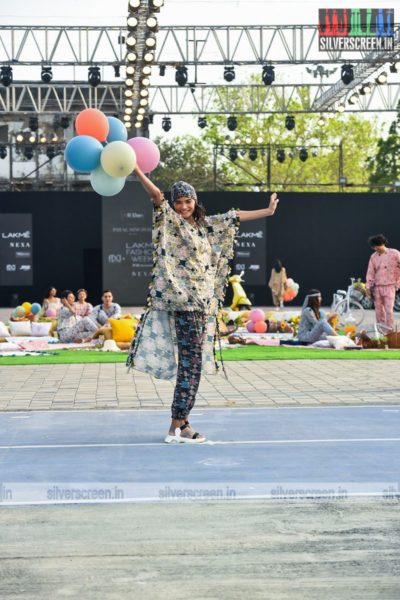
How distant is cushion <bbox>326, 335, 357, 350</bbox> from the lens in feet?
53.8

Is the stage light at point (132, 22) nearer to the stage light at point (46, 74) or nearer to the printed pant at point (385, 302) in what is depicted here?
the stage light at point (46, 74)

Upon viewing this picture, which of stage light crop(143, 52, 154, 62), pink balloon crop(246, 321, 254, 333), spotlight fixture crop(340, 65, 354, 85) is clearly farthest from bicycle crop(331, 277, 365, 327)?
stage light crop(143, 52, 154, 62)

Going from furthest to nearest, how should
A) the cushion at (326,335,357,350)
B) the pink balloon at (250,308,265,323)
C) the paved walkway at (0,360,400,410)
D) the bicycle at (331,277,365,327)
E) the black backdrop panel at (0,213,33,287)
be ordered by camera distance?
1. the black backdrop panel at (0,213,33,287)
2. the bicycle at (331,277,365,327)
3. the pink balloon at (250,308,265,323)
4. the cushion at (326,335,357,350)
5. the paved walkway at (0,360,400,410)

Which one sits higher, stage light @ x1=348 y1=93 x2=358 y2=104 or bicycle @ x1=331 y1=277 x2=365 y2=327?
stage light @ x1=348 y1=93 x2=358 y2=104

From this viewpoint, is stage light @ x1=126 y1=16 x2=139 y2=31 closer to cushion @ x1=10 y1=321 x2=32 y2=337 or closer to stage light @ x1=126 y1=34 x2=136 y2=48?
stage light @ x1=126 y1=34 x2=136 y2=48

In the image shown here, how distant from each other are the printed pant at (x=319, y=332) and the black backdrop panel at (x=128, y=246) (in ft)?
46.3

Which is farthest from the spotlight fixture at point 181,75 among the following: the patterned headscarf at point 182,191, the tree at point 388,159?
the tree at point 388,159

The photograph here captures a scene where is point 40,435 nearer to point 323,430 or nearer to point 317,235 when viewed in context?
point 323,430

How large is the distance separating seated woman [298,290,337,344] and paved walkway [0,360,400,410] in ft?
8.71

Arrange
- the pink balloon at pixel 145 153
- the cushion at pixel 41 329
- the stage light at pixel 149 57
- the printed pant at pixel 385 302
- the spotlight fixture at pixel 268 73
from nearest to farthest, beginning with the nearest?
the pink balloon at pixel 145 153
the printed pant at pixel 385 302
the cushion at pixel 41 329
the stage light at pixel 149 57
the spotlight fixture at pixel 268 73

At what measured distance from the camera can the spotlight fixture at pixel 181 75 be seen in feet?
92.0

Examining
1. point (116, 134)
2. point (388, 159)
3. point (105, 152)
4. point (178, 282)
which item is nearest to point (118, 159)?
point (105, 152)

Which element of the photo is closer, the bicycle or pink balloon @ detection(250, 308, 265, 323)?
pink balloon @ detection(250, 308, 265, 323)

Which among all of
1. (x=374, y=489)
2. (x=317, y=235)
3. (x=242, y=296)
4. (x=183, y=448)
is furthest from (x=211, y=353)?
(x=317, y=235)
